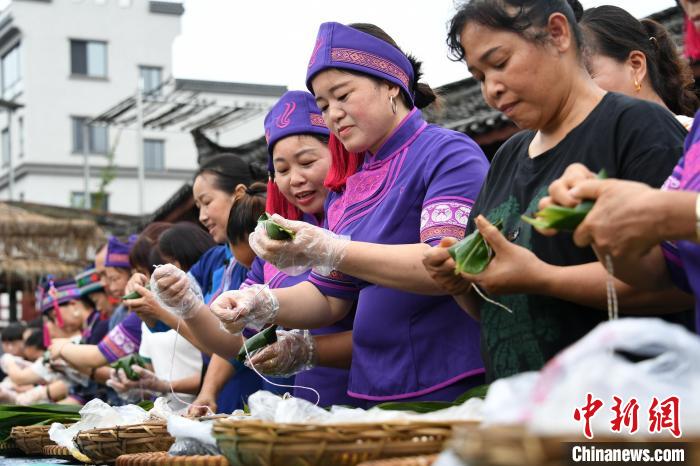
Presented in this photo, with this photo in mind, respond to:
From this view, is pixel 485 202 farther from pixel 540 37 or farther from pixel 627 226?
pixel 627 226

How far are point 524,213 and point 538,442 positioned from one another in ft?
3.66

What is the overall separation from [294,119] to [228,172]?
98 centimetres

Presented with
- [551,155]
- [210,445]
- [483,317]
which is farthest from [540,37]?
[210,445]

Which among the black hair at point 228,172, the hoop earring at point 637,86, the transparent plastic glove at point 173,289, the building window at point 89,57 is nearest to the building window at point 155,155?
the building window at point 89,57

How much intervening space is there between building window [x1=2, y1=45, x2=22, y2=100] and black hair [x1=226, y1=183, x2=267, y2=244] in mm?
34821

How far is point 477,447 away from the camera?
1.22 meters

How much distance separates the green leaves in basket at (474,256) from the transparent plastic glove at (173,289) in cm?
153

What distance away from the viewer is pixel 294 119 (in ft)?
11.1

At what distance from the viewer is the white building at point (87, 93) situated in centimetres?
3625

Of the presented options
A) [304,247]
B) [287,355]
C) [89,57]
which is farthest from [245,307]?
[89,57]

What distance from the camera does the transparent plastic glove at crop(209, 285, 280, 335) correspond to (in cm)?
298

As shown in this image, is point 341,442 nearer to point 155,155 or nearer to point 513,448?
point 513,448

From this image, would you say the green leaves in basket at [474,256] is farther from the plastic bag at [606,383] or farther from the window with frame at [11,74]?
the window with frame at [11,74]

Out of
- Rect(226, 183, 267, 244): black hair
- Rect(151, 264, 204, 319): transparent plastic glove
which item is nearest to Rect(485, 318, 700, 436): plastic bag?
Rect(151, 264, 204, 319): transparent plastic glove
